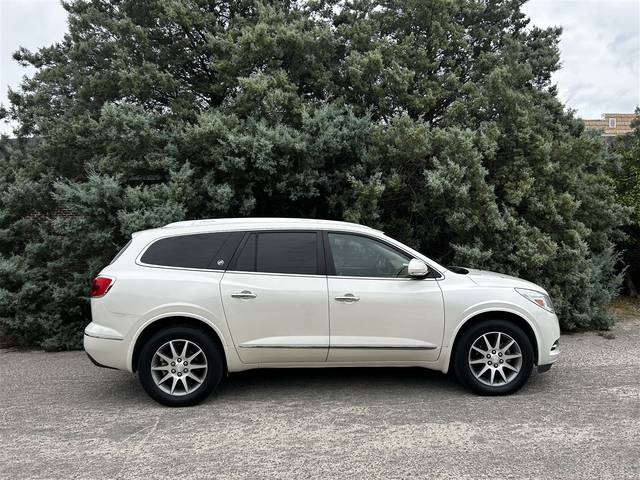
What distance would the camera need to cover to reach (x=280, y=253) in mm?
5000

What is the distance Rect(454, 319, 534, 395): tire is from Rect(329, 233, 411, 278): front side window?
0.89 m

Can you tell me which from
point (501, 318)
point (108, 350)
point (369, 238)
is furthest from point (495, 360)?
point (108, 350)

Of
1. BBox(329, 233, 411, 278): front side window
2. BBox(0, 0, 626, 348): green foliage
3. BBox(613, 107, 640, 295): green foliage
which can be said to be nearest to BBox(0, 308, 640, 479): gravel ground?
BBox(329, 233, 411, 278): front side window

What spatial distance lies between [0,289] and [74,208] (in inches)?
64.1

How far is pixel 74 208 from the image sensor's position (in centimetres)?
707

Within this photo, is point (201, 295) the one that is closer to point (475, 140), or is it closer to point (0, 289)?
point (0, 289)

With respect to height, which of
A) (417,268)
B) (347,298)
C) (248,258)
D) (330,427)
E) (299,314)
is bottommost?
(330,427)

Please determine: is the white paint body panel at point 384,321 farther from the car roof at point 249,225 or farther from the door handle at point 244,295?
the door handle at point 244,295

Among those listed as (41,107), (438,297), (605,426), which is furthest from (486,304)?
(41,107)

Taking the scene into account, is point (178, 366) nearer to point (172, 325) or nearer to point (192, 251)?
point (172, 325)

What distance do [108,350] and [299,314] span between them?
1.78 meters

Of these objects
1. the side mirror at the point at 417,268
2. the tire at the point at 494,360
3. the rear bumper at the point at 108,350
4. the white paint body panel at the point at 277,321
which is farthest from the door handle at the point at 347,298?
the rear bumper at the point at 108,350

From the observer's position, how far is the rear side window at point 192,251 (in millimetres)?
4910

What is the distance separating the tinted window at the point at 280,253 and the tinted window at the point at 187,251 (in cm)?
24
